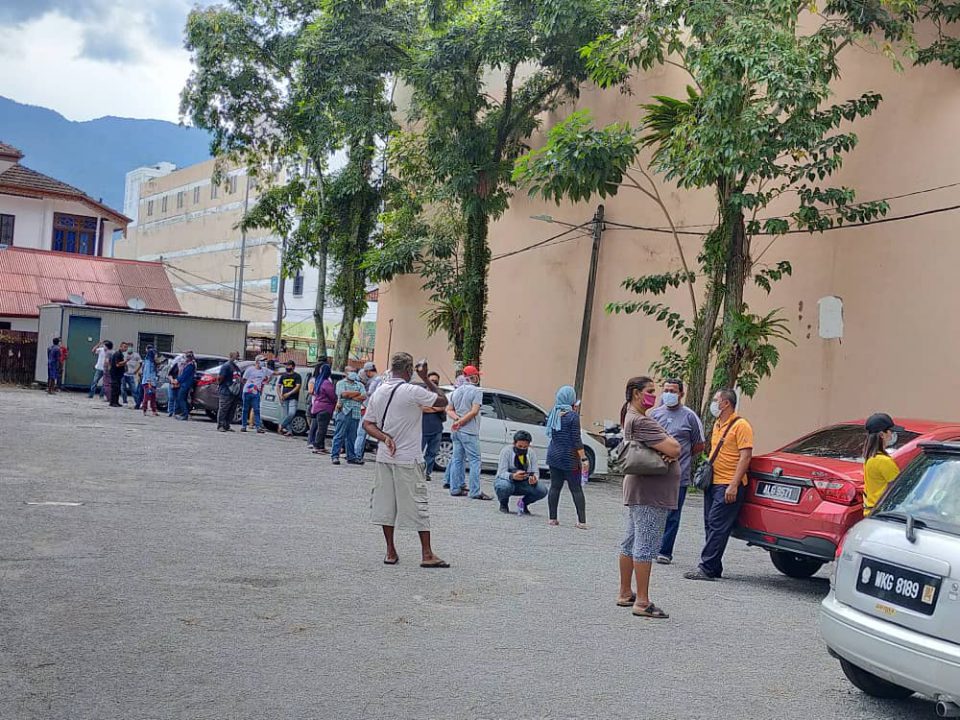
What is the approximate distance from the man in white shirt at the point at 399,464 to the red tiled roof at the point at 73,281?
116 feet

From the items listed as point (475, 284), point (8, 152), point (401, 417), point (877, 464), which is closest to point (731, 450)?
point (877, 464)

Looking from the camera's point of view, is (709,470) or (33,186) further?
(33,186)

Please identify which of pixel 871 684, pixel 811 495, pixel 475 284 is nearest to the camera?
pixel 871 684

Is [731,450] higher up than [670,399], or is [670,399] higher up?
A: [670,399]

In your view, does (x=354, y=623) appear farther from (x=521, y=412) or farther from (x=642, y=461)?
(x=521, y=412)

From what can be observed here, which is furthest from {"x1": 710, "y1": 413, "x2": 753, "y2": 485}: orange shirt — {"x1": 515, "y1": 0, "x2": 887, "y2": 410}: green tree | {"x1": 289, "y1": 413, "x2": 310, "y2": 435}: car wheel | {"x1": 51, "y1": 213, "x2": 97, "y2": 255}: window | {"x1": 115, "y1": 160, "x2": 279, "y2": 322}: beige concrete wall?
{"x1": 115, "y1": 160, "x2": 279, "y2": 322}: beige concrete wall

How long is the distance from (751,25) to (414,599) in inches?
458

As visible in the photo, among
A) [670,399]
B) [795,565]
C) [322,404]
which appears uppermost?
[670,399]

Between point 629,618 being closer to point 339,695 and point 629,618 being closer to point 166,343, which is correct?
point 339,695

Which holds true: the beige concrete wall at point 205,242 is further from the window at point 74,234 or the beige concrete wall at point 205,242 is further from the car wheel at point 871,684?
the car wheel at point 871,684

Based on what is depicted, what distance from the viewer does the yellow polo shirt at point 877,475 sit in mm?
8062

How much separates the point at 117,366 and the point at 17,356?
12.1 metres

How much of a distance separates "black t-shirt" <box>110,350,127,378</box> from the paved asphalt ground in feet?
51.1

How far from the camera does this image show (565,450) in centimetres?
1283
